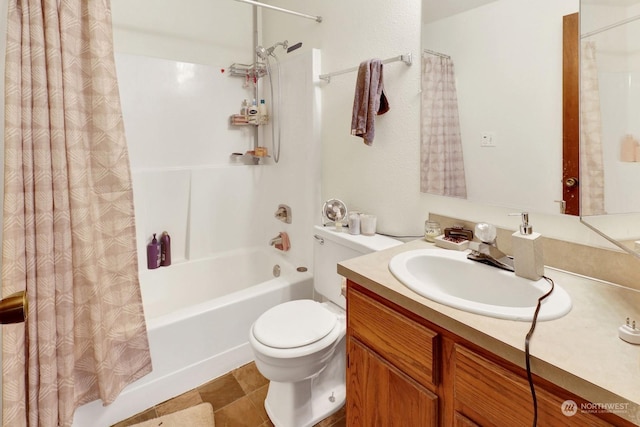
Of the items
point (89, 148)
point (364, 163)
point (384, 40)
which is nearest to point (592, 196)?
point (364, 163)

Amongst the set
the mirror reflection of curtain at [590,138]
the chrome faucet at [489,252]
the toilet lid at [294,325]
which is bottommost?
the toilet lid at [294,325]

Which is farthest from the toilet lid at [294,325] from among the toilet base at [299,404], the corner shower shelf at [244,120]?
the corner shower shelf at [244,120]

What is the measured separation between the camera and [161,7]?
7.56 feet

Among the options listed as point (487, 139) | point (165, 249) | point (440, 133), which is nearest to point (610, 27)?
point (487, 139)

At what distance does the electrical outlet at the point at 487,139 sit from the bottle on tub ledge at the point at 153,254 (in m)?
2.11

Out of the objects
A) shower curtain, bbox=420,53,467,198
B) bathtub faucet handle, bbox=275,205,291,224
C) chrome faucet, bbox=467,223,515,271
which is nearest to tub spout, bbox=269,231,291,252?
bathtub faucet handle, bbox=275,205,291,224

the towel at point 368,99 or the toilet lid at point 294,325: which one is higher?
the towel at point 368,99

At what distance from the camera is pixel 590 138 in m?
0.98

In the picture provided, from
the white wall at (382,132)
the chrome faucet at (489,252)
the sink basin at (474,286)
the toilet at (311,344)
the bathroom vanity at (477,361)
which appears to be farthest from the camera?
the white wall at (382,132)

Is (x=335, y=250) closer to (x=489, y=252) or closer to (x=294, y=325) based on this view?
(x=294, y=325)

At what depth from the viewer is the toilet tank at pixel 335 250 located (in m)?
1.57

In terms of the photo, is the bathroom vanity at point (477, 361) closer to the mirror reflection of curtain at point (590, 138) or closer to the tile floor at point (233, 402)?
the mirror reflection of curtain at point (590, 138)

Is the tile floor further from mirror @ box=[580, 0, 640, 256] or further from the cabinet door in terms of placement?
mirror @ box=[580, 0, 640, 256]

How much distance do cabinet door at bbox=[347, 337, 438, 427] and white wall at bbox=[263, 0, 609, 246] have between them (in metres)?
0.70
